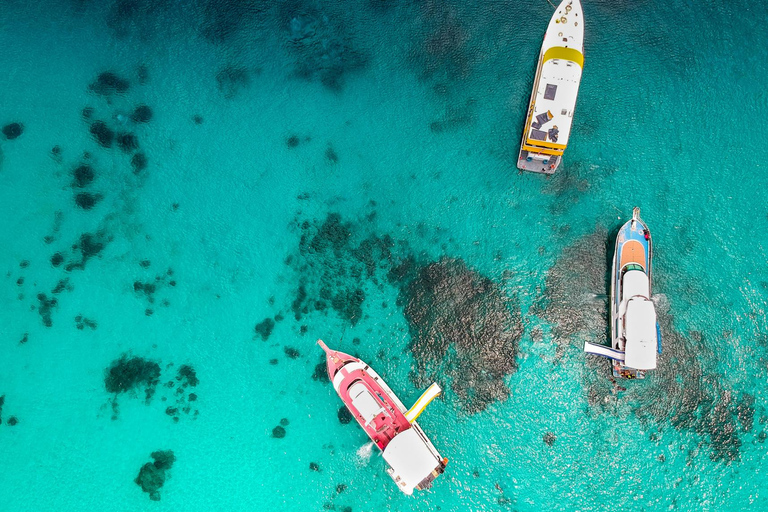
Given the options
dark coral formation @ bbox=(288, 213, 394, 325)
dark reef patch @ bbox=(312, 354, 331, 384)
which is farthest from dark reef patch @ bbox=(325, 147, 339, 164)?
dark reef patch @ bbox=(312, 354, 331, 384)

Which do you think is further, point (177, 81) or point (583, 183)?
point (177, 81)

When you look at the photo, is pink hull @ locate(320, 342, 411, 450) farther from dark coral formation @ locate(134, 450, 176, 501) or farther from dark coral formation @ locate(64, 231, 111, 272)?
dark coral formation @ locate(64, 231, 111, 272)

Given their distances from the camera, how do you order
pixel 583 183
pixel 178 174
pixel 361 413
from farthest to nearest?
1. pixel 178 174
2. pixel 583 183
3. pixel 361 413

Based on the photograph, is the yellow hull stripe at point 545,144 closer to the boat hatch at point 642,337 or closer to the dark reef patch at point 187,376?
the boat hatch at point 642,337

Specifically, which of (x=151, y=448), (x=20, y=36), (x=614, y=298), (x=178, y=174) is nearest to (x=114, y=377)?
(x=151, y=448)

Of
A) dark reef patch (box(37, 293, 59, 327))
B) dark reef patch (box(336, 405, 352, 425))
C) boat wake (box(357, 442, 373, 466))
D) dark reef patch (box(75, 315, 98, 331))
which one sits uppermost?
dark reef patch (box(37, 293, 59, 327))

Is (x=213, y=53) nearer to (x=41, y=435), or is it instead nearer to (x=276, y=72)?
(x=276, y=72)
